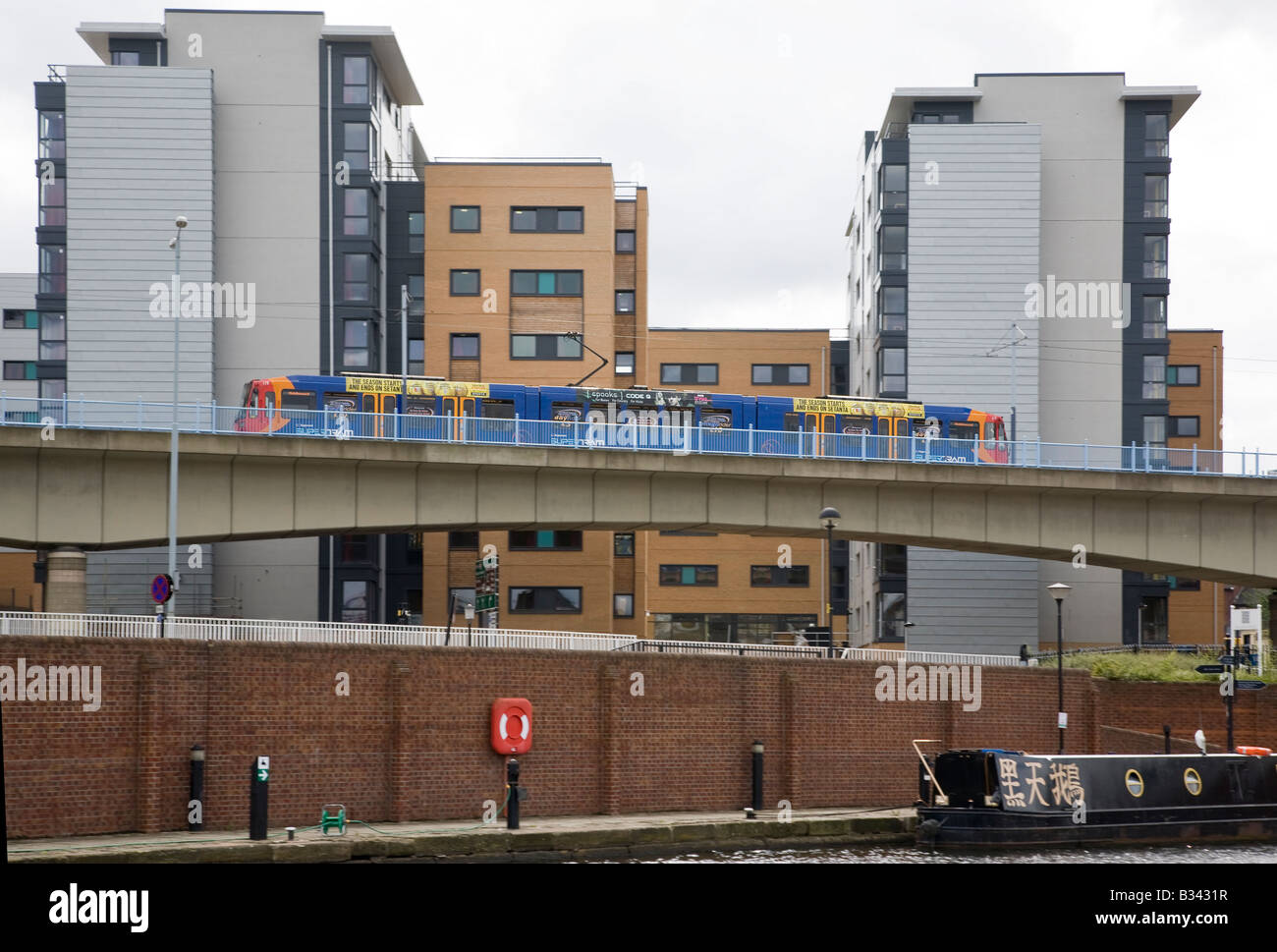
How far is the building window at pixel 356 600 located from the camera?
62625 mm

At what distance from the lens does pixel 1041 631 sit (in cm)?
6706

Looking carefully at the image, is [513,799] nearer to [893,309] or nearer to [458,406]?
[458,406]

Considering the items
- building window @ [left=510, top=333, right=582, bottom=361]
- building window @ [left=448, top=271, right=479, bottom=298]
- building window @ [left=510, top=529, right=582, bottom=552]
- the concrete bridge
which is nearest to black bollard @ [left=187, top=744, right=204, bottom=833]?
the concrete bridge

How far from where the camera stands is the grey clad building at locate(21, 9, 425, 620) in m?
61.3

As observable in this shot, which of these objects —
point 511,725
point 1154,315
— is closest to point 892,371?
point 1154,315

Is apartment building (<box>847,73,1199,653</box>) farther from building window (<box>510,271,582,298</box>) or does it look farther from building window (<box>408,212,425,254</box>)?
building window (<box>408,212,425,254</box>)

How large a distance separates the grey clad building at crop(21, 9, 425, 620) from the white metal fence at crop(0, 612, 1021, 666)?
94.2 ft

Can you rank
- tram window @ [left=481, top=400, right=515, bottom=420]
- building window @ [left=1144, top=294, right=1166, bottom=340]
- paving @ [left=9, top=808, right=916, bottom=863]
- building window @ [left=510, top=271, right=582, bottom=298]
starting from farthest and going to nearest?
1. building window @ [left=1144, top=294, right=1166, bottom=340]
2. building window @ [left=510, top=271, right=582, bottom=298]
3. tram window @ [left=481, top=400, right=515, bottom=420]
4. paving @ [left=9, top=808, right=916, bottom=863]

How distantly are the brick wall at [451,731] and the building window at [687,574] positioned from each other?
39.4 m
